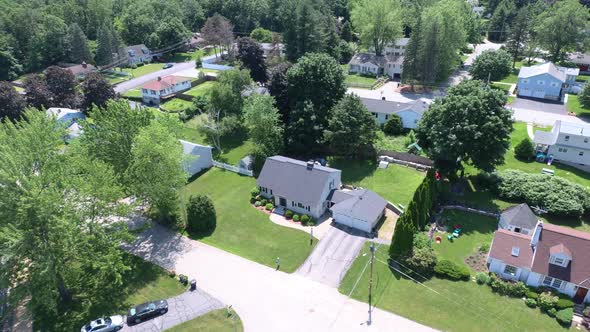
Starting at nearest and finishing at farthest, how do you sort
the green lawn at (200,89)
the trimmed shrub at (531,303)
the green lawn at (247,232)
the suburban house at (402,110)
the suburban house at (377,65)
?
1. the trimmed shrub at (531,303)
2. the green lawn at (247,232)
3. the suburban house at (402,110)
4. the green lawn at (200,89)
5. the suburban house at (377,65)

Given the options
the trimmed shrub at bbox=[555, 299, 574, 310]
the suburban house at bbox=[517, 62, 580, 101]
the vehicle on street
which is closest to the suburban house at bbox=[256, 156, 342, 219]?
the vehicle on street

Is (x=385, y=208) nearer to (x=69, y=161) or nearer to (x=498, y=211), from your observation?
(x=498, y=211)

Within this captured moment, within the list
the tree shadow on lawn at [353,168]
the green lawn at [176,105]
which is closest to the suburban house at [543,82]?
the tree shadow on lawn at [353,168]

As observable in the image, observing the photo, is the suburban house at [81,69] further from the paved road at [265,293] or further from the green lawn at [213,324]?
the green lawn at [213,324]

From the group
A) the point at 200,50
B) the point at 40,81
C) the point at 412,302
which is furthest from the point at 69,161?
Result: the point at 200,50

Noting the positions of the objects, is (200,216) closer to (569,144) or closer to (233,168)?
(233,168)

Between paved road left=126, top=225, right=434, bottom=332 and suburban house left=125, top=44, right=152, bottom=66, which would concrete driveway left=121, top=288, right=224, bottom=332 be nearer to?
paved road left=126, top=225, right=434, bottom=332
